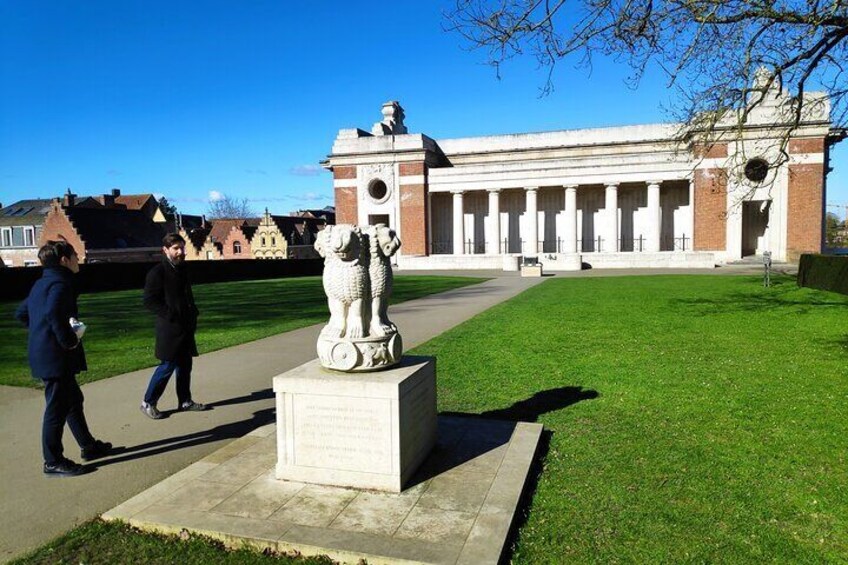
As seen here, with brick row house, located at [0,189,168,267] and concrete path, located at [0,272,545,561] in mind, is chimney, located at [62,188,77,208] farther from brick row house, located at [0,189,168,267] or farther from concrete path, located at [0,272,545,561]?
concrete path, located at [0,272,545,561]

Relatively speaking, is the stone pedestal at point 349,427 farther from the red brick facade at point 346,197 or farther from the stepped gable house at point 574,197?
the red brick facade at point 346,197

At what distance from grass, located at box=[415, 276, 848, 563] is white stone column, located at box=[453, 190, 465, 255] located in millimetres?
30184

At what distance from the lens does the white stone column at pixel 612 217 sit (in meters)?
39.8

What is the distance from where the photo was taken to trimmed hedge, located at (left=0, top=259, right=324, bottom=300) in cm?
2567

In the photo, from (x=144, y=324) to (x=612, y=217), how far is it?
33685 mm

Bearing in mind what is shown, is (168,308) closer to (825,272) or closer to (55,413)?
(55,413)

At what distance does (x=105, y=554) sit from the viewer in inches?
144

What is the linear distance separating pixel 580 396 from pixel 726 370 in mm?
2711

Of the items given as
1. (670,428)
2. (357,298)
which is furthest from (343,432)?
(670,428)

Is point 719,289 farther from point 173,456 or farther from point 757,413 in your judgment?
point 173,456

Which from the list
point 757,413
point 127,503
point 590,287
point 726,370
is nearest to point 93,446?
point 127,503

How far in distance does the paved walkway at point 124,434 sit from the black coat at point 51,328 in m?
0.98

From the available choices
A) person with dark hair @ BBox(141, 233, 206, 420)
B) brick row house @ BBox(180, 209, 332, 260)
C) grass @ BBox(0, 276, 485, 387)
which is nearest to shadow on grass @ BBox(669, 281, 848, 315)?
grass @ BBox(0, 276, 485, 387)

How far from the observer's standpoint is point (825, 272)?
2005 centimetres
